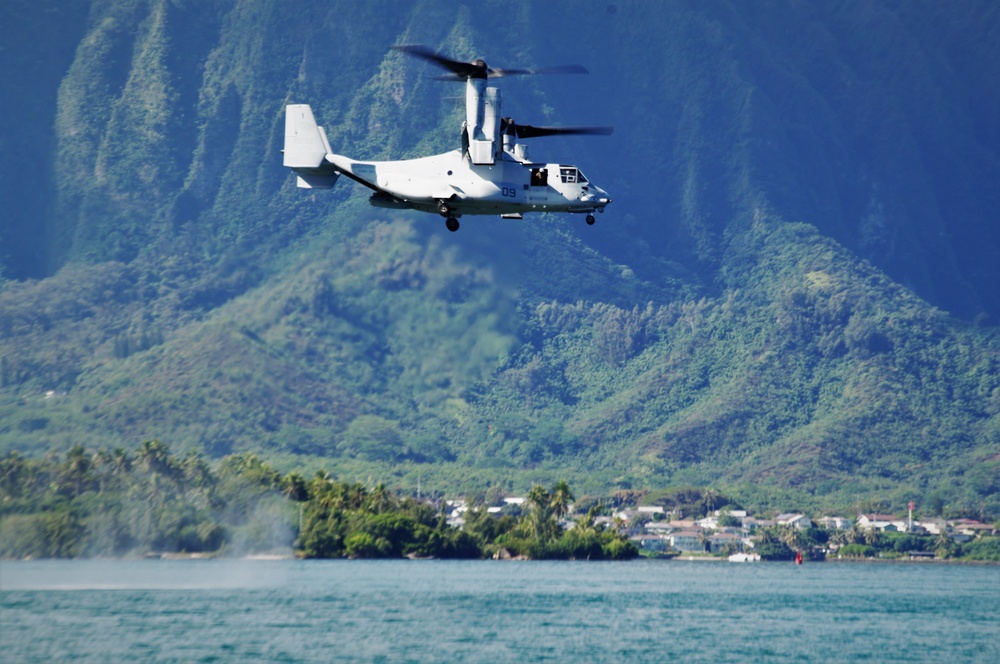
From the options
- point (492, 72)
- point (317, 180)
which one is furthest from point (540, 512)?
point (492, 72)

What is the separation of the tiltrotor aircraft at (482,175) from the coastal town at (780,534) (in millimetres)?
108684

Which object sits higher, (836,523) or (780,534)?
(836,523)

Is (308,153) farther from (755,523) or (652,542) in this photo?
(755,523)

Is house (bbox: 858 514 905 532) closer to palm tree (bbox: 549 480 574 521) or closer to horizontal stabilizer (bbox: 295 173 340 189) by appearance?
palm tree (bbox: 549 480 574 521)

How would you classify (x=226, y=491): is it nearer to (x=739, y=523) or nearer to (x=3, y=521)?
(x=3, y=521)

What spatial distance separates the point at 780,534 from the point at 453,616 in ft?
283

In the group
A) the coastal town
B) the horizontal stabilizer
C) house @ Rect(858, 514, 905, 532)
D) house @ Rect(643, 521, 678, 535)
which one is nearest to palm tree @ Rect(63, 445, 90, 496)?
the coastal town

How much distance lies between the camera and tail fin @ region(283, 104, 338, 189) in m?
54.3

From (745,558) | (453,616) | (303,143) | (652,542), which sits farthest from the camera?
(652,542)

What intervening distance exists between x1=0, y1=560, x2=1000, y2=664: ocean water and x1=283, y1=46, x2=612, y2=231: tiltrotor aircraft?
85.5 feet

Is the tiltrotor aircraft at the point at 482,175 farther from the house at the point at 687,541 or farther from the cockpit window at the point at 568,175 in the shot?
the house at the point at 687,541

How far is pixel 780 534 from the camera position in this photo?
169 m

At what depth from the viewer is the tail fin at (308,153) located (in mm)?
54312

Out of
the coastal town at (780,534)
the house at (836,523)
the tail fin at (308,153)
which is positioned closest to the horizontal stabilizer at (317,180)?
the tail fin at (308,153)
